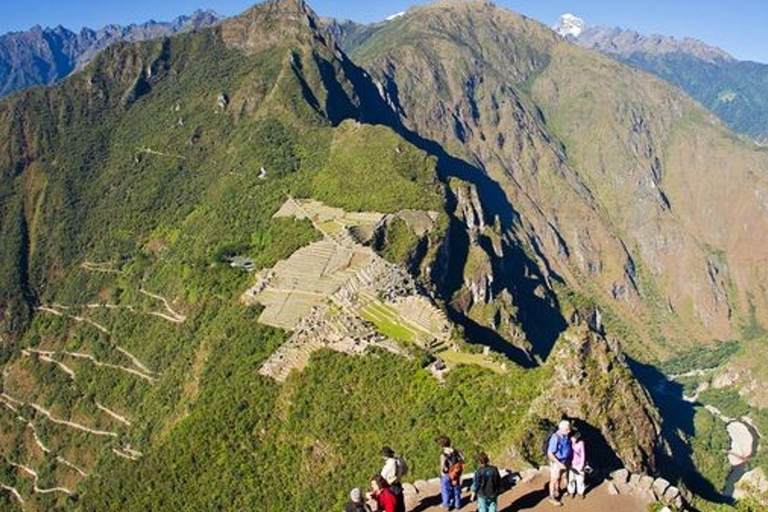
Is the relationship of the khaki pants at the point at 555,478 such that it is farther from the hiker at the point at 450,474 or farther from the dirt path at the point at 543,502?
the hiker at the point at 450,474

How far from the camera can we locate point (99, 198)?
607ft

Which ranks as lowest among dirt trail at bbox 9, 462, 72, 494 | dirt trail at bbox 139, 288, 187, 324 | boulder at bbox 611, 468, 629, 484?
dirt trail at bbox 9, 462, 72, 494

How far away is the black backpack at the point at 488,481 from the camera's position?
31500 mm

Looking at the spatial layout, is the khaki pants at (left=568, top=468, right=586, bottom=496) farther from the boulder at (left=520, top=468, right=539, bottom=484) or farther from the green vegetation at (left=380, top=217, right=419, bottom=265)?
the green vegetation at (left=380, top=217, right=419, bottom=265)

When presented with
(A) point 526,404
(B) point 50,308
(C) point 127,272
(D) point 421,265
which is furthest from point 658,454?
(B) point 50,308

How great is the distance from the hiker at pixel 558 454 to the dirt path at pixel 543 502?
0.84 meters

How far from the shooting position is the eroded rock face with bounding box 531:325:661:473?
64.3 meters

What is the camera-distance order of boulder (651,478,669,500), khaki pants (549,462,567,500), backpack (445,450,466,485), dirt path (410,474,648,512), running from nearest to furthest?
backpack (445,450,466,485) → khaki pants (549,462,567,500) → dirt path (410,474,648,512) → boulder (651,478,669,500)

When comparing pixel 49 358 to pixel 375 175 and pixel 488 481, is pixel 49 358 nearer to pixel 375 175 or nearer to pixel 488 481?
pixel 375 175

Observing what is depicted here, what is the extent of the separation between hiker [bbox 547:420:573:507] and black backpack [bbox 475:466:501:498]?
3465mm

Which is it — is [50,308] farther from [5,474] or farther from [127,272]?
[5,474]

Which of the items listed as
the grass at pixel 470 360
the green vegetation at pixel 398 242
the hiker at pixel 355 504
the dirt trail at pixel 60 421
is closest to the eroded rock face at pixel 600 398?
the grass at pixel 470 360

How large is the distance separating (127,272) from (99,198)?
34088 millimetres

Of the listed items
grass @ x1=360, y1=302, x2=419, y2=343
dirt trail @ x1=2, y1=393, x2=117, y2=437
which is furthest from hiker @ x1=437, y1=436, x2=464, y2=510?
dirt trail @ x1=2, y1=393, x2=117, y2=437
